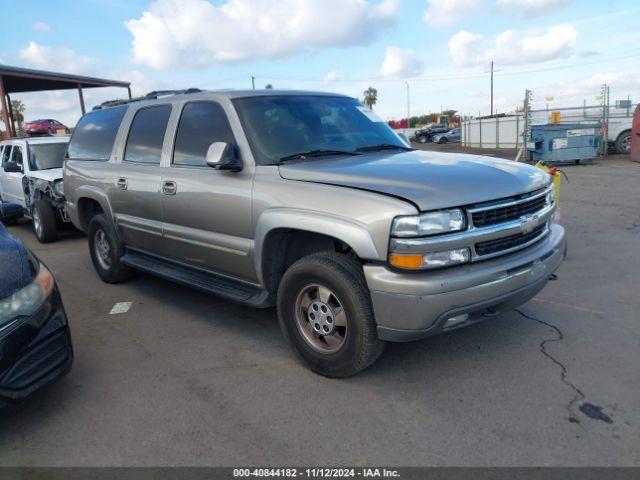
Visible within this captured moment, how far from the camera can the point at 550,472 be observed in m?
2.50

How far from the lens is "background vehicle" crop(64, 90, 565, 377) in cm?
298

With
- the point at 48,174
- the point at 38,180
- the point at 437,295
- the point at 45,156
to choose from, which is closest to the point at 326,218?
the point at 437,295

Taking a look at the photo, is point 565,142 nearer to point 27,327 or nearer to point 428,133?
point 27,327

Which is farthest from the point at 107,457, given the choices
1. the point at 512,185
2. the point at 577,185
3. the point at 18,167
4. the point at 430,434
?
the point at 577,185

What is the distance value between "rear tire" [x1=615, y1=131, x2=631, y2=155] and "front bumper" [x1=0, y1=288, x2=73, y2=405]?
65.6 ft

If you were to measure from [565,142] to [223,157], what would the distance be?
14.9m

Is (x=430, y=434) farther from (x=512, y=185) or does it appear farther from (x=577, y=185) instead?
(x=577, y=185)

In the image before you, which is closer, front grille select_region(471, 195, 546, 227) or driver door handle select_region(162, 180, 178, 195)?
front grille select_region(471, 195, 546, 227)

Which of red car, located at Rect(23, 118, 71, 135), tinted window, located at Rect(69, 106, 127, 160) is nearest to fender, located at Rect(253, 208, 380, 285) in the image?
tinted window, located at Rect(69, 106, 127, 160)

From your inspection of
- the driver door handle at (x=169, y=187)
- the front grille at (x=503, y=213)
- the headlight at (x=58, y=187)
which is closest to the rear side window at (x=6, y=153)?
the headlight at (x=58, y=187)

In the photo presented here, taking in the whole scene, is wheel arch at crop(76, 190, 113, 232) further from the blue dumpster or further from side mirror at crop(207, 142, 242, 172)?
the blue dumpster

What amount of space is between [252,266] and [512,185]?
1.85 m

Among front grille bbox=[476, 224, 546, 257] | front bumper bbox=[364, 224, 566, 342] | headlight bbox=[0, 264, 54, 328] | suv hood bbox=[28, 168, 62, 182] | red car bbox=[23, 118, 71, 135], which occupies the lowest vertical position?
front bumper bbox=[364, 224, 566, 342]

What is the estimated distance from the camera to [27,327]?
291 cm
